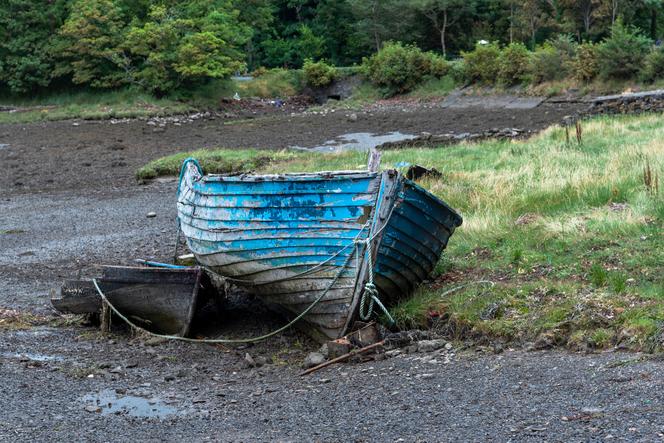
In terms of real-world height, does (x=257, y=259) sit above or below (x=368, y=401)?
above

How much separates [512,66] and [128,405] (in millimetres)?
37426

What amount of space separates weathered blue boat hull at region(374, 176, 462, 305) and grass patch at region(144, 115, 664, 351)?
0.74 feet

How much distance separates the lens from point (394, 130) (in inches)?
→ 1172

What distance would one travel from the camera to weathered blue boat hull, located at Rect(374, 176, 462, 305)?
8.23 meters

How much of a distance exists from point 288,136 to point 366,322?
860 inches

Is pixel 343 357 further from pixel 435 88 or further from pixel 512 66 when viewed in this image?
pixel 435 88

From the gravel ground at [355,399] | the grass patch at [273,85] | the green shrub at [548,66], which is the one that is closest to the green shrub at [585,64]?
the green shrub at [548,66]

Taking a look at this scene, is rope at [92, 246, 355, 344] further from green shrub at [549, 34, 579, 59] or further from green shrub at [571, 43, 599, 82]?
green shrub at [549, 34, 579, 59]

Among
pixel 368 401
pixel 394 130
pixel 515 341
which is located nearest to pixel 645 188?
pixel 515 341

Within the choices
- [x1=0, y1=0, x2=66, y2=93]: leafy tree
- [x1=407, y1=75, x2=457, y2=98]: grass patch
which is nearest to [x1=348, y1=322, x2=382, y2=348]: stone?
[x1=407, y1=75, x2=457, y2=98]: grass patch

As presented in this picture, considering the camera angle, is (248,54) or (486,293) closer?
(486,293)

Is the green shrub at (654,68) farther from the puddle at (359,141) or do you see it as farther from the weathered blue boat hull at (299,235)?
the weathered blue boat hull at (299,235)

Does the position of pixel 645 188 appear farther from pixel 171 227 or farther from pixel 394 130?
pixel 394 130

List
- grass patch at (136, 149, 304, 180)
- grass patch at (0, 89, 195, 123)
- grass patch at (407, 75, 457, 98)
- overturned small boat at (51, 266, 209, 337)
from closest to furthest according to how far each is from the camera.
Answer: overturned small boat at (51, 266, 209, 337)
grass patch at (136, 149, 304, 180)
grass patch at (0, 89, 195, 123)
grass patch at (407, 75, 457, 98)
